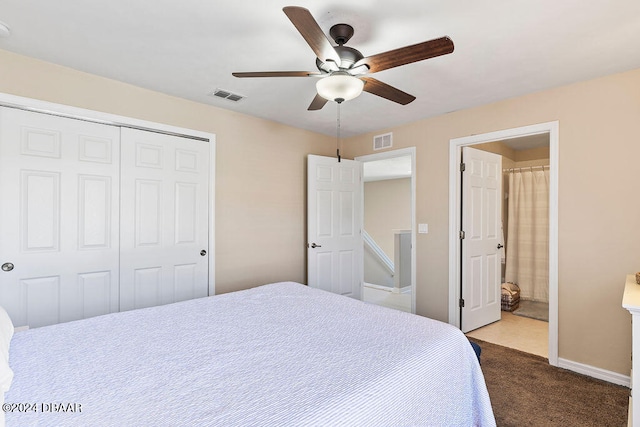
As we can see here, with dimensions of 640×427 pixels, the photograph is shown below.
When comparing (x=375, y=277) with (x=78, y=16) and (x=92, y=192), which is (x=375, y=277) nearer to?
(x=92, y=192)

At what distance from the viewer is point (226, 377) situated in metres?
1.12

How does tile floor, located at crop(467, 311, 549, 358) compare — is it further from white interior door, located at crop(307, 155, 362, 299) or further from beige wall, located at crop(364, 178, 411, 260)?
beige wall, located at crop(364, 178, 411, 260)

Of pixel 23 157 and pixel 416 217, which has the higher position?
pixel 23 157

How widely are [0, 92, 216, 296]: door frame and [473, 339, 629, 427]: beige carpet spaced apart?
2558mm

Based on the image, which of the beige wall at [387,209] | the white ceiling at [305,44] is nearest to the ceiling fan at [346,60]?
the white ceiling at [305,44]

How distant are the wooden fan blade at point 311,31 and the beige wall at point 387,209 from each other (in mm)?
6753

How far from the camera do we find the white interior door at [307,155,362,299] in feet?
12.6

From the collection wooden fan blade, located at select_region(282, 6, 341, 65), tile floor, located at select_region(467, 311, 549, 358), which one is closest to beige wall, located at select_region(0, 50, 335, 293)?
wooden fan blade, located at select_region(282, 6, 341, 65)

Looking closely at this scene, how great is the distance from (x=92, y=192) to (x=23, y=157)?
459mm

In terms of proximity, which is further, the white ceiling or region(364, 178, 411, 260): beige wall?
region(364, 178, 411, 260): beige wall

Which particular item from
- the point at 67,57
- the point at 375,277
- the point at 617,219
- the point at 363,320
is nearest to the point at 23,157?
the point at 67,57

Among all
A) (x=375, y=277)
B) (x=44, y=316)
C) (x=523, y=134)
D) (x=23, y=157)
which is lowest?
(x=375, y=277)

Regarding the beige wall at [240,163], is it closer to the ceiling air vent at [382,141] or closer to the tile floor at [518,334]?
the ceiling air vent at [382,141]

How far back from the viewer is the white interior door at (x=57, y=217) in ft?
7.28
